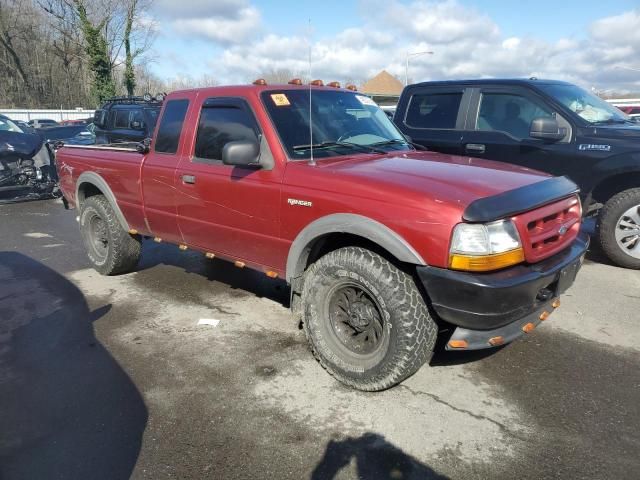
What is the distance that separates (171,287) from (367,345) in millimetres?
2822

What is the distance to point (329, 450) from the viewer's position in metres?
2.73

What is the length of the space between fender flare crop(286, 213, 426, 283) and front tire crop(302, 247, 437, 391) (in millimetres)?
140

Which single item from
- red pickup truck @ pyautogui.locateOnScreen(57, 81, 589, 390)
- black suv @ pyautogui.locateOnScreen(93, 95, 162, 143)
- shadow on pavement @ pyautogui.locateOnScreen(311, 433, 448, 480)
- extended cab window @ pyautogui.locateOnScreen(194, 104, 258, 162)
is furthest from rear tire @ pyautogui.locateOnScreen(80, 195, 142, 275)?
black suv @ pyautogui.locateOnScreen(93, 95, 162, 143)

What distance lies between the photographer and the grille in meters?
2.91

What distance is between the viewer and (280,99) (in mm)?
3959

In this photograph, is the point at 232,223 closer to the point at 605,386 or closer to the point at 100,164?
the point at 100,164

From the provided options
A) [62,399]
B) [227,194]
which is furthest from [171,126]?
[62,399]

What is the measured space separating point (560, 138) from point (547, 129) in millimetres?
268

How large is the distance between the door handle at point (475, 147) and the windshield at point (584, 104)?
0.97 m

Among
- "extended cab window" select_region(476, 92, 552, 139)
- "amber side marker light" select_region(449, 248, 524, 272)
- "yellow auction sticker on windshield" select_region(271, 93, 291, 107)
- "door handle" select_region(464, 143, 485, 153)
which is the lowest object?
"amber side marker light" select_region(449, 248, 524, 272)

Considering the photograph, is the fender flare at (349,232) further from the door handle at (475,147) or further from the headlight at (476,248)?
the door handle at (475,147)

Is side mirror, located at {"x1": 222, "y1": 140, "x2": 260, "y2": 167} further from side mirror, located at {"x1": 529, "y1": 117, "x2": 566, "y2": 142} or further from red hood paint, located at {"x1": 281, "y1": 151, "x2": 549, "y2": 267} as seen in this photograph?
side mirror, located at {"x1": 529, "y1": 117, "x2": 566, "y2": 142}

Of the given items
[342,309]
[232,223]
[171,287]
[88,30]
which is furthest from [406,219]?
[88,30]

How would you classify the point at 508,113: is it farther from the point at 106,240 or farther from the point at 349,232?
the point at 106,240
